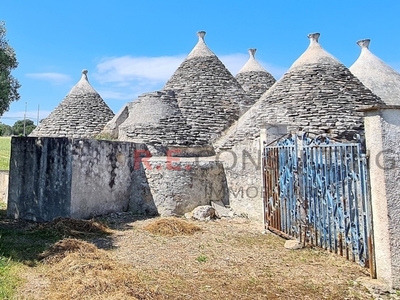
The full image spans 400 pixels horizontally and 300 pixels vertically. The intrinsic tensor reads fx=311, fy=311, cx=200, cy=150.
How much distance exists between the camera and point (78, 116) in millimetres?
15594

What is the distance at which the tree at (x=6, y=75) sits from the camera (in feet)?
26.8

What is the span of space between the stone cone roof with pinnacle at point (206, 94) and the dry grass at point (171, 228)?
474cm

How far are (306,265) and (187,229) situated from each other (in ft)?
10.3

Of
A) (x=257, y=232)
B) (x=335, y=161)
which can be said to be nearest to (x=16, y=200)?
(x=257, y=232)

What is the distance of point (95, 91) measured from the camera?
Answer: 17.2 m

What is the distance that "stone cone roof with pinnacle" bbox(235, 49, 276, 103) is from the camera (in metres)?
17.6

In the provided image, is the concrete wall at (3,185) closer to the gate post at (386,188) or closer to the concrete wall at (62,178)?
the concrete wall at (62,178)

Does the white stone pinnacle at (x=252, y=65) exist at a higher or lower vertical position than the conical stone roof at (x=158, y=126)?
higher

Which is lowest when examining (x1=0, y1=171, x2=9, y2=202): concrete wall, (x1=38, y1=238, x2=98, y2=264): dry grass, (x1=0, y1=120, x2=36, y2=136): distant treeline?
(x1=38, y1=238, x2=98, y2=264): dry grass

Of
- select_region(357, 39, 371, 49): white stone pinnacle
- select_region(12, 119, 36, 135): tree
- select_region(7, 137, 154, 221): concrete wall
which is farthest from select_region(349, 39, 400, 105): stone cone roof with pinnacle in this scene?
select_region(12, 119, 36, 135): tree

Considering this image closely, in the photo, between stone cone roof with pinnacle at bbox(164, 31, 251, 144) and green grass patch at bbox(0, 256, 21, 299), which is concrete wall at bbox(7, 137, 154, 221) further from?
stone cone roof with pinnacle at bbox(164, 31, 251, 144)

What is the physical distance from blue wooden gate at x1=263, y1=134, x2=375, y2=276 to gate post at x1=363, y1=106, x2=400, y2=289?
0.16 meters

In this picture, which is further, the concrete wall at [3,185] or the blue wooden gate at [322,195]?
the concrete wall at [3,185]

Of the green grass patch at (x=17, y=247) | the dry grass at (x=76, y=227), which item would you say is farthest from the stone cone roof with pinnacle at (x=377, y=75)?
the green grass patch at (x=17, y=247)
